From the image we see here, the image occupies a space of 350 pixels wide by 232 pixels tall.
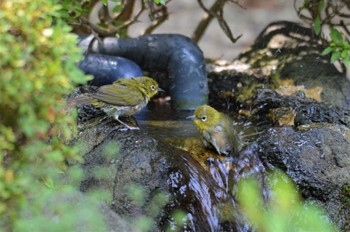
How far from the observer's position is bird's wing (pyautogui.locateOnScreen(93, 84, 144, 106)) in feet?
18.4

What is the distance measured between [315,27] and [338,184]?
3.09 m

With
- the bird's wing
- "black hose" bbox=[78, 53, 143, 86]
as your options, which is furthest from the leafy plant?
the bird's wing

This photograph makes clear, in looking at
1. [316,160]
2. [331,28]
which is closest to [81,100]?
[316,160]

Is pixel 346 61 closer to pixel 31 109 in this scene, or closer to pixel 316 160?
pixel 316 160

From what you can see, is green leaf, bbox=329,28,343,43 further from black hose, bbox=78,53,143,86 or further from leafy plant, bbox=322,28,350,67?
black hose, bbox=78,53,143,86

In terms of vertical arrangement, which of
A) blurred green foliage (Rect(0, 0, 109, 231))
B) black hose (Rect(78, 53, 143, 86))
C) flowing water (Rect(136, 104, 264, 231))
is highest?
blurred green foliage (Rect(0, 0, 109, 231))

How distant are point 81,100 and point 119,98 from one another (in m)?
0.33

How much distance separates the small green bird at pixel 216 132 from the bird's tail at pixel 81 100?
896 millimetres

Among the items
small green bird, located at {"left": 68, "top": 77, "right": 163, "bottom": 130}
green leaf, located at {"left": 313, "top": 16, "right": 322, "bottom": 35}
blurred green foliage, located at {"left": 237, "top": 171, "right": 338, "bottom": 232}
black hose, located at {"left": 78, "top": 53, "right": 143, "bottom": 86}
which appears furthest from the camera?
green leaf, located at {"left": 313, "top": 16, "right": 322, "bottom": 35}

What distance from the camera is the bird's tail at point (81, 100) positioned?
5440 millimetres

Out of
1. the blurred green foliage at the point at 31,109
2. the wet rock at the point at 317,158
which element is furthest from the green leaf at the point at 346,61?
the blurred green foliage at the point at 31,109

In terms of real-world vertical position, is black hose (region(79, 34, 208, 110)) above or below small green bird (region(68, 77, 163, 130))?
below

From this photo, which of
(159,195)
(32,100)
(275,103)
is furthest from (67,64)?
(275,103)

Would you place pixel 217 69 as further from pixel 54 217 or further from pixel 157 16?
pixel 54 217
